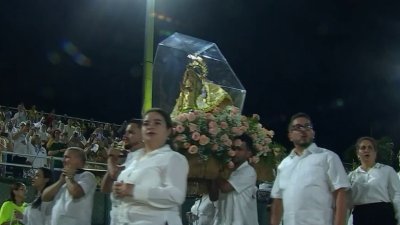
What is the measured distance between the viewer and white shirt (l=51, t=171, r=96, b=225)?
281 inches

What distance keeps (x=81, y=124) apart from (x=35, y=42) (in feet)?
35.7

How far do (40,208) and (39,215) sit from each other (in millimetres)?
82

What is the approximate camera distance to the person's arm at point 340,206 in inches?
247

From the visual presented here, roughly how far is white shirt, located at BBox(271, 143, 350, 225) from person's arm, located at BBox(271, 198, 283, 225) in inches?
15.2

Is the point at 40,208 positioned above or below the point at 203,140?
below

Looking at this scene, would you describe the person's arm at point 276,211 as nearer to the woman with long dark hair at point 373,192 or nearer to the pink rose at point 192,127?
the pink rose at point 192,127

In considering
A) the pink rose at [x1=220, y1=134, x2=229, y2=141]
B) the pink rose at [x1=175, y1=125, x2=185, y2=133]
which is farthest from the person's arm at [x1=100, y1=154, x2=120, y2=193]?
the pink rose at [x1=220, y1=134, x2=229, y2=141]

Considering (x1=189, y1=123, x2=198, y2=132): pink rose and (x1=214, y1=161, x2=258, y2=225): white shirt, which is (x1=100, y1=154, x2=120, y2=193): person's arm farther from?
(x1=214, y1=161, x2=258, y2=225): white shirt

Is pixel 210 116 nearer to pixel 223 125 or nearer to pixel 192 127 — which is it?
pixel 223 125

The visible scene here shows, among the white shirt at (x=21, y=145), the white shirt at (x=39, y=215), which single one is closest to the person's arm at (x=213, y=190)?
the white shirt at (x=39, y=215)

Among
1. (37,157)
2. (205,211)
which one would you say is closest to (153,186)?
(205,211)

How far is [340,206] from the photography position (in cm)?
634

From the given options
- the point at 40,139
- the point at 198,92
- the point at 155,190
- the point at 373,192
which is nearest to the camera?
the point at 155,190

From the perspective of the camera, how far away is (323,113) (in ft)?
103
